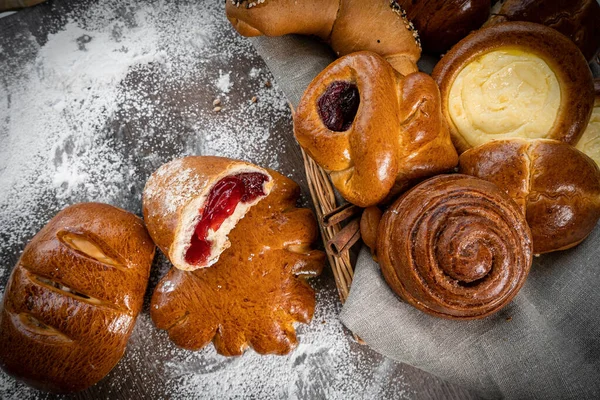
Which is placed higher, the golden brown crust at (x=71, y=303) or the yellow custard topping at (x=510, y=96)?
the yellow custard topping at (x=510, y=96)

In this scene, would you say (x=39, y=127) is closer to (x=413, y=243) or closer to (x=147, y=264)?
(x=147, y=264)

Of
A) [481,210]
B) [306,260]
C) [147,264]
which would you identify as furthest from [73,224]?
[481,210]

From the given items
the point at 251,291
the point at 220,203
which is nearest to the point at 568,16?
the point at 220,203

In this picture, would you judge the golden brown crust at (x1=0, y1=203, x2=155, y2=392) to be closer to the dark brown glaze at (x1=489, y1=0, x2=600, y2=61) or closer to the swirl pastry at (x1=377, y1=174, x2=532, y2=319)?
the swirl pastry at (x1=377, y1=174, x2=532, y2=319)

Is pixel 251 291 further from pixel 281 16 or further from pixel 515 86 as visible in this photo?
pixel 515 86

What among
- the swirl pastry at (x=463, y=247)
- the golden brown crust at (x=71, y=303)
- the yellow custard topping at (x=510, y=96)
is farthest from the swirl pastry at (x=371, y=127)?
the golden brown crust at (x=71, y=303)

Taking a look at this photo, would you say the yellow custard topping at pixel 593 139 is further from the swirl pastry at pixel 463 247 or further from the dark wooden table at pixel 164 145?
the dark wooden table at pixel 164 145
